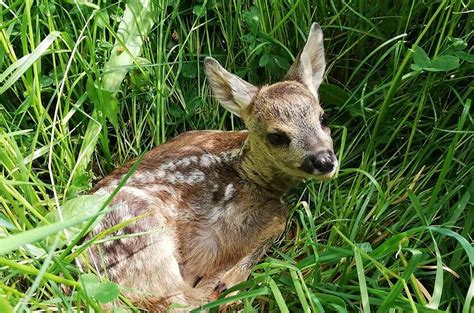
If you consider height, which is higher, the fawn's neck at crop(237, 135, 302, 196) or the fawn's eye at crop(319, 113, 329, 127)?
the fawn's eye at crop(319, 113, 329, 127)

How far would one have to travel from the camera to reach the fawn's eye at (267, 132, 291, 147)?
3.40 meters

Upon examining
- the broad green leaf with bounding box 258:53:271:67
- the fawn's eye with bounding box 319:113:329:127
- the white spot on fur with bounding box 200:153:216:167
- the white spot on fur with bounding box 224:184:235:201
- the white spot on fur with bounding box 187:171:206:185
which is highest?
the broad green leaf with bounding box 258:53:271:67

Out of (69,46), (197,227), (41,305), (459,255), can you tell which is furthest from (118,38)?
(459,255)

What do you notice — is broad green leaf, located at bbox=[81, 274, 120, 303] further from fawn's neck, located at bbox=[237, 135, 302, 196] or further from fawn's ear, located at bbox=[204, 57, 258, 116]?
fawn's ear, located at bbox=[204, 57, 258, 116]

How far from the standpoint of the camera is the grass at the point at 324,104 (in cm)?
300

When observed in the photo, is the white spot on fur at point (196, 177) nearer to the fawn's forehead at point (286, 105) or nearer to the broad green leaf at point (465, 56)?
the fawn's forehead at point (286, 105)

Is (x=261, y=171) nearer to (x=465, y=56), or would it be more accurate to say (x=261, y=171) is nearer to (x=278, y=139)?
(x=278, y=139)

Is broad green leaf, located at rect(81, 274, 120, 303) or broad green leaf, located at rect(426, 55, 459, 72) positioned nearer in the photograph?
broad green leaf, located at rect(81, 274, 120, 303)

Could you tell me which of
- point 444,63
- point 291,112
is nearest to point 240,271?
point 291,112

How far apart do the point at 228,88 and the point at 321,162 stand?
729 mm

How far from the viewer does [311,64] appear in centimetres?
367

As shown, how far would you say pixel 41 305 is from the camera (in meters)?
2.58

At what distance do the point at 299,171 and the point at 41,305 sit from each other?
1.34 meters

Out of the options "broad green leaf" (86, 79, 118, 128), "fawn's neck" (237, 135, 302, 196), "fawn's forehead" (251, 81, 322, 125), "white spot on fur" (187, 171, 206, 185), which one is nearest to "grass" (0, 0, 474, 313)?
"broad green leaf" (86, 79, 118, 128)
